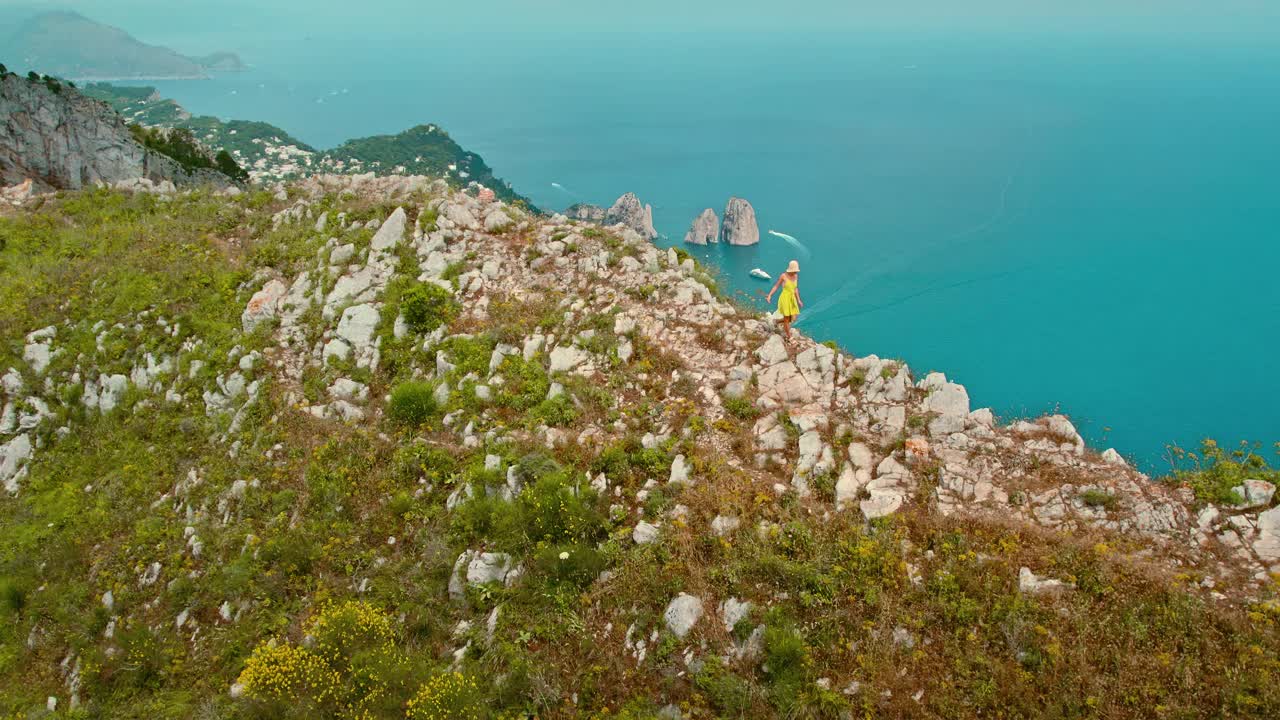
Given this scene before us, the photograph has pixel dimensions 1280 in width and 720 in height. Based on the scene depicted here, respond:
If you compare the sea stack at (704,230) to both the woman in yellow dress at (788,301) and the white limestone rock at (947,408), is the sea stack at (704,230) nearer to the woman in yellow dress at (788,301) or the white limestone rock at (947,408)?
the woman in yellow dress at (788,301)

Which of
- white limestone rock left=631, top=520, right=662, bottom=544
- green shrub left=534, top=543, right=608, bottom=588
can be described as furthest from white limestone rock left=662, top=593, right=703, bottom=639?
green shrub left=534, top=543, right=608, bottom=588

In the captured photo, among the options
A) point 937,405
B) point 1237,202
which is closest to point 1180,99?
point 1237,202

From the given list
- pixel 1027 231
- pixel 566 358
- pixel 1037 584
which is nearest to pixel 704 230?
pixel 1027 231

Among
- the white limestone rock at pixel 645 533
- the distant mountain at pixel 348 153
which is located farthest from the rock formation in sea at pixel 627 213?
the white limestone rock at pixel 645 533

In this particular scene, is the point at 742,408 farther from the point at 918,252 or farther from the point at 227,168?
the point at 918,252

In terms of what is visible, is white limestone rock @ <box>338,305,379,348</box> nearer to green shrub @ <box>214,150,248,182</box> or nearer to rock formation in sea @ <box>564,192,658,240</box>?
green shrub @ <box>214,150,248,182</box>
